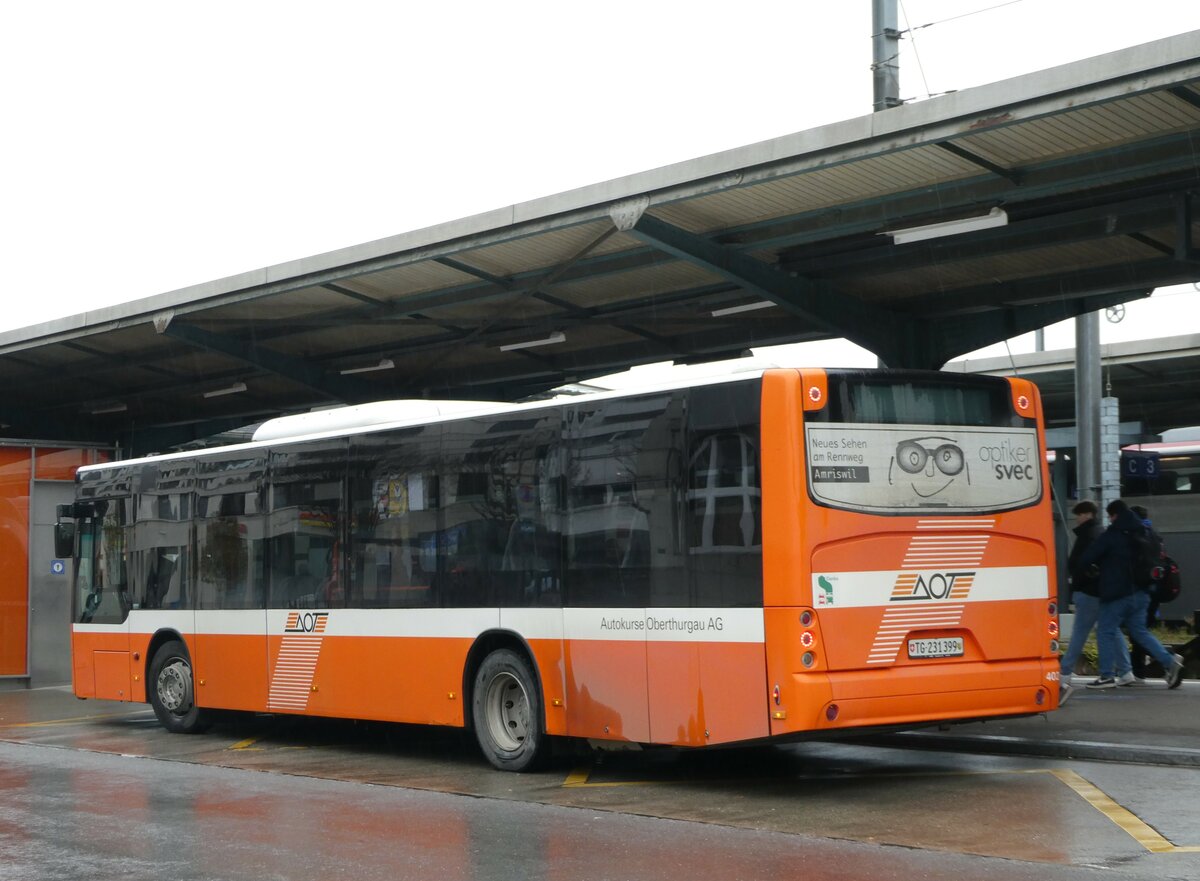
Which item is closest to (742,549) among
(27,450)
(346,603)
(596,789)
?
(596,789)

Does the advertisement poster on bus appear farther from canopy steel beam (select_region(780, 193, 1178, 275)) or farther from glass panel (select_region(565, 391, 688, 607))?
canopy steel beam (select_region(780, 193, 1178, 275))

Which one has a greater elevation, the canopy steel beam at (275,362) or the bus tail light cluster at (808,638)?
the canopy steel beam at (275,362)

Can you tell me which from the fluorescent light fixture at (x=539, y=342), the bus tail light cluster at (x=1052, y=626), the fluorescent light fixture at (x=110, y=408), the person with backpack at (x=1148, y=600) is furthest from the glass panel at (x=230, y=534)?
the fluorescent light fixture at (x=110, y=408)

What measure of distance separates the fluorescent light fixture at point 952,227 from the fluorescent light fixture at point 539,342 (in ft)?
21.4

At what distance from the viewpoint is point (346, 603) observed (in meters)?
14.3

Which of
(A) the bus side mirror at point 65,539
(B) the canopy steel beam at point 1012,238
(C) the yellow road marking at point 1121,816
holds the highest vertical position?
(B) the canopy steel beam at point 1012,238

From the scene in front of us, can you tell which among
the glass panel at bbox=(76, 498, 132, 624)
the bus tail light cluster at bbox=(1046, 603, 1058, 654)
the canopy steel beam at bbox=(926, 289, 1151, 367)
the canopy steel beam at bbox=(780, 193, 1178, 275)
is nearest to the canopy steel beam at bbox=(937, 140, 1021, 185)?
the canopy steel beam at bbox=(780, 193, 1178, 275)

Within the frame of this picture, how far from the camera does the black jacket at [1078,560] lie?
15.7 m

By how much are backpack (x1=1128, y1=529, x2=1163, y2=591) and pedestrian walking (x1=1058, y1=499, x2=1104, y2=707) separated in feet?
1.43

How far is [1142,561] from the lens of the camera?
15.3m

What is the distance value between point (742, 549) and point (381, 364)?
40.9 ft

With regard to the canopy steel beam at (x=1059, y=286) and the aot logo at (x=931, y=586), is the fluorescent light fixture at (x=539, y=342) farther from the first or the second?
the aot logo at (x=931, y=586)

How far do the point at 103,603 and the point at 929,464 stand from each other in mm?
11114

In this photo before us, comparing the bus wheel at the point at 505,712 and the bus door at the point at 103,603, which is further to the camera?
the bus door at the point at 103,603
